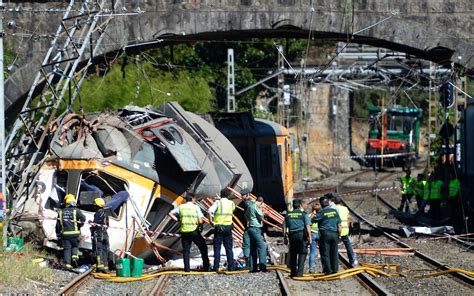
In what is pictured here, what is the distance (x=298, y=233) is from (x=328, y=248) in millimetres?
594

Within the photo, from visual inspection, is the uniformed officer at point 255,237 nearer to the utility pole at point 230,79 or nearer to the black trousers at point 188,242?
the black trousers at point 188,242

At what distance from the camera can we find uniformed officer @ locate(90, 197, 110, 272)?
19.9 m

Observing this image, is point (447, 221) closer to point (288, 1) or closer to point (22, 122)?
point (288, 1)

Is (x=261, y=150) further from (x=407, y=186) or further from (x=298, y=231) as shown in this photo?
(x=298, y=231)

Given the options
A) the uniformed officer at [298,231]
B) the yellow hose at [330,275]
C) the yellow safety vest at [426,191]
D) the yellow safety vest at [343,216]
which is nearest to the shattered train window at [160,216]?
the yellow hose at [330,275]

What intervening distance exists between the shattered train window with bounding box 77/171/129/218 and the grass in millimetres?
1673

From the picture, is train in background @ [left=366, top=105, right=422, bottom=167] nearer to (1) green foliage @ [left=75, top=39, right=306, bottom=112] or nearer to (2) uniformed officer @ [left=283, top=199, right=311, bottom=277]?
(1) green foliage @ [left=75, top=39, right=306, bottom=112]

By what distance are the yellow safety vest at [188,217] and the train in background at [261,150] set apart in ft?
29.8

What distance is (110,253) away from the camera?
67.8 ft

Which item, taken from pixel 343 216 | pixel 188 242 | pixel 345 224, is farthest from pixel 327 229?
pixel 188 242

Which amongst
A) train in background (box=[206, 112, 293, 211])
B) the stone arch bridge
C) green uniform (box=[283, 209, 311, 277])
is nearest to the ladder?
the stone arch bridge

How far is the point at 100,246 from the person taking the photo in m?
20.1

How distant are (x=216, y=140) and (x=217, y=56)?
1426 inches

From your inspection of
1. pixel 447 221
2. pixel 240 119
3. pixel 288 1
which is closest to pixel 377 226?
pixel 447 221
